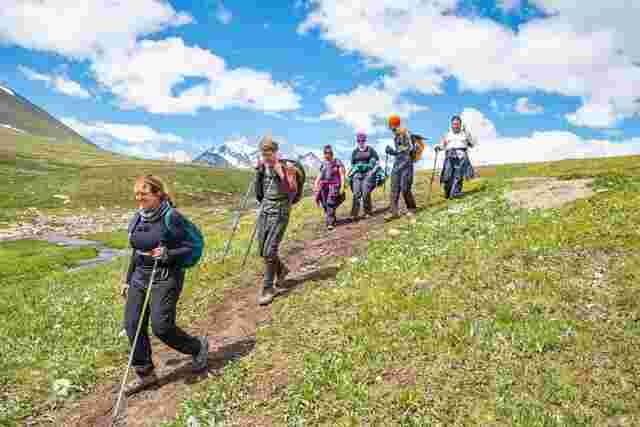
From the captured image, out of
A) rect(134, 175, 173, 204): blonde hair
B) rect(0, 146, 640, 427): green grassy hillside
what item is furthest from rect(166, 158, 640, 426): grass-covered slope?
rect(134, 175, 173, 204): blonde hair

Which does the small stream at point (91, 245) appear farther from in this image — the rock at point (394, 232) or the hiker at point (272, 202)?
the hiker at point (272, 202)

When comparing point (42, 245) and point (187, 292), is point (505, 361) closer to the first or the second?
point (187, 292)

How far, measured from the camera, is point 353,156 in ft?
74.4

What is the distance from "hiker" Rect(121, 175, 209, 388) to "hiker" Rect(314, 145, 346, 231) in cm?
1325

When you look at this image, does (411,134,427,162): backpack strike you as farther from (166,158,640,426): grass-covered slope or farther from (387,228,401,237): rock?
(166,158,640,426): grass-covered slope

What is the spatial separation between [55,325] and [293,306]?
8.31m

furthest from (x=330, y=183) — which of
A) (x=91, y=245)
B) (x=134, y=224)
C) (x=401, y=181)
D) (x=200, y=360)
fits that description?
(x=91, y=245)

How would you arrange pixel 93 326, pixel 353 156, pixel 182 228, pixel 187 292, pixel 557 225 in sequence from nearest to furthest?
pixel 182 228
pixel 557 225
pixel 93 326
pixel 187 292
pixel 353 156

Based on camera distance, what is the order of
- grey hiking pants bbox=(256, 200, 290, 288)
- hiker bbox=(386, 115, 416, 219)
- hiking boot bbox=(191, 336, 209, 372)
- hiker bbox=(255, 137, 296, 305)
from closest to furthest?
hiking boot bbox=(191, 336, 209, 372)
hiker bbox=(255, 137, 296, 305)
grey hiking pants bbox=(256, 200, 290, 288)
hiker bbox=(386, 115, 416, 219)

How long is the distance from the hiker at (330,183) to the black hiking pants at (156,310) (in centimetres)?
1328

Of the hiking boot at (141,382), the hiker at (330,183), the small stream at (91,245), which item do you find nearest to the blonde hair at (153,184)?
the hiking boot at (141,382)

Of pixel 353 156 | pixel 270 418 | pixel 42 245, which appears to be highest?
pixel 353 156

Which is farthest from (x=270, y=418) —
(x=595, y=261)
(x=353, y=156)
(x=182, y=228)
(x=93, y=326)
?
(x=353, y=156)

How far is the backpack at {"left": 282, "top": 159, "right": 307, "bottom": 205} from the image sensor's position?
38.5 feet
